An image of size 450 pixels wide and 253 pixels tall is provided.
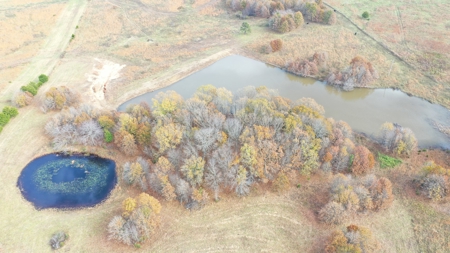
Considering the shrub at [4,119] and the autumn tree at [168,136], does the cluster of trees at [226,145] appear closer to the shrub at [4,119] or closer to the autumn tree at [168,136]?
the autumn tree at [168,136]

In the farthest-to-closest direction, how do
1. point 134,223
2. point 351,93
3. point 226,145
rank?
point 351,93 < point 226,145 < point 134,223

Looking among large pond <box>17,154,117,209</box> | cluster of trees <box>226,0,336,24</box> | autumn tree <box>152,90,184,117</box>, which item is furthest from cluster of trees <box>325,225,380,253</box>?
cluster of trees <box>226,0,336,24</box>

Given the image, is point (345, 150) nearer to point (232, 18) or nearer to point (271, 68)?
point (271, 68)

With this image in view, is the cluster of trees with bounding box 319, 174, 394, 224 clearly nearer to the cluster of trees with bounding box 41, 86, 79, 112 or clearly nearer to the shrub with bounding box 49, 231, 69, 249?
the shrub with bounding box 49, 231, 69, 249

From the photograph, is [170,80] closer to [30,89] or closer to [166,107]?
[166,107]

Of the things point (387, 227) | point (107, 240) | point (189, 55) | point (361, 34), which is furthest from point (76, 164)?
point (361, 34)

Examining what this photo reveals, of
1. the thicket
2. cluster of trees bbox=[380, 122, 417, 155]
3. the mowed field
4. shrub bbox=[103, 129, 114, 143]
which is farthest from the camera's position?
the thicket

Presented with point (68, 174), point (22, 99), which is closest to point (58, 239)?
point (68, 174)
